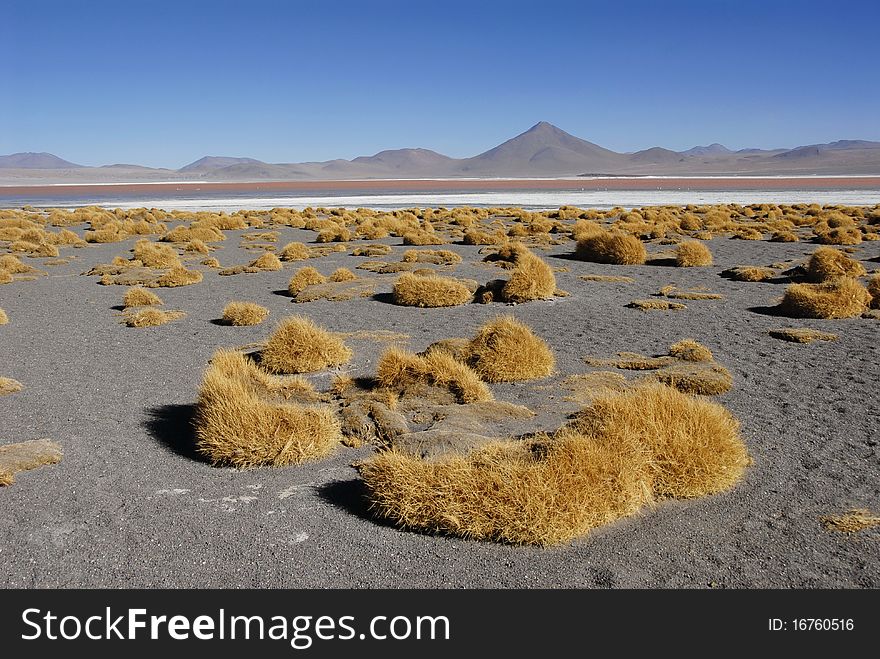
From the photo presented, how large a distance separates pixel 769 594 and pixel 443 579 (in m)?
1.81

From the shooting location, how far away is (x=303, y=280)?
15.2m

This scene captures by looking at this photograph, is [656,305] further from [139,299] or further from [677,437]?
[139,299]

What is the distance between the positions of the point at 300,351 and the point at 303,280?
703 centimetres

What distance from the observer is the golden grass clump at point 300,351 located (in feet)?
27.2

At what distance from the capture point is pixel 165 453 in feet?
19.5

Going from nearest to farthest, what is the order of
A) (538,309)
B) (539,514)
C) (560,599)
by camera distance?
1. (560,599)
2. (539,514)
3. (538,309)

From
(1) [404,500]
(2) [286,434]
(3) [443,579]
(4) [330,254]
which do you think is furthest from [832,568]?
(4) [330,254]

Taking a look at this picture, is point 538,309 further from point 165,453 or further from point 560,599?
point 560,599

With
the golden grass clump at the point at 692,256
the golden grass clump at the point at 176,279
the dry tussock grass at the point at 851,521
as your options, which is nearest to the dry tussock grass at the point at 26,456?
the dry tussock grass at the point at 851,521

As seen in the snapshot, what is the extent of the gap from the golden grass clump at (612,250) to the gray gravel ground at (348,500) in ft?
29.2

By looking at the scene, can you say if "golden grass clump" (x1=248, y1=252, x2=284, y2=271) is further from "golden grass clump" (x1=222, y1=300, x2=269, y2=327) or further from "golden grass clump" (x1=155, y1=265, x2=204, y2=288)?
"golden grass clump" (x1=222, y1=300, x2=269, y2=327)

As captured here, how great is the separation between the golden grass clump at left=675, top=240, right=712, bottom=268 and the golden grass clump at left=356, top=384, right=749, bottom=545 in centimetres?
1395

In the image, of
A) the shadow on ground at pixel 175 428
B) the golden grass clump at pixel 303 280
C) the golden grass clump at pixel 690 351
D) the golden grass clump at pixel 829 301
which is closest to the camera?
the shadow on ground at pixel 175 428

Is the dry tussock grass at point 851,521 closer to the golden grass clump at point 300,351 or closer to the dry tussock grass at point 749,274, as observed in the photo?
the golden grass clump at point 300,351
